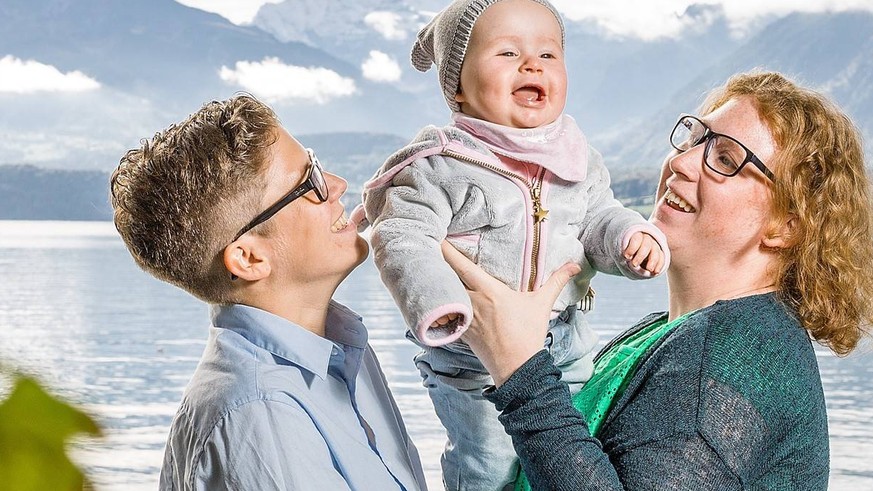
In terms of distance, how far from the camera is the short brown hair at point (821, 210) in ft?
5.20

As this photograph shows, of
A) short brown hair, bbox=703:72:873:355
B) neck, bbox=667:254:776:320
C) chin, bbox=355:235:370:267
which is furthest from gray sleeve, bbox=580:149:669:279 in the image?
chin, bbox=355:235:370:267

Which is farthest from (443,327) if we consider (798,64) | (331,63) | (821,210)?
(331,63)

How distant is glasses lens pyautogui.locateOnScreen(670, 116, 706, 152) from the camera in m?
1.74

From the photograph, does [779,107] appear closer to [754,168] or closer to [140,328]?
[754,168]

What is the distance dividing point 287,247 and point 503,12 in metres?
0.52

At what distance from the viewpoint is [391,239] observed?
150 centimetres

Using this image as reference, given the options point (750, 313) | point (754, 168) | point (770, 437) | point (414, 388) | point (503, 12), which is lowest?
point (414, 388)

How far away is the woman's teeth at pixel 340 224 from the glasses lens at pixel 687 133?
61cm

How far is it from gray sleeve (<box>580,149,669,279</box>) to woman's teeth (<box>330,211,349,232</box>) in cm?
42

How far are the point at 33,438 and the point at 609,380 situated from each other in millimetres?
1245

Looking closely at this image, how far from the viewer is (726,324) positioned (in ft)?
4.92

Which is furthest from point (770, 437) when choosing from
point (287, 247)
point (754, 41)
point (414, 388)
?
point (754, 41)

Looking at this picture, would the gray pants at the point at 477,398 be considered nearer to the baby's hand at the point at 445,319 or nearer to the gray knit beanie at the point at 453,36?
the baby's hand at the point at 445,319

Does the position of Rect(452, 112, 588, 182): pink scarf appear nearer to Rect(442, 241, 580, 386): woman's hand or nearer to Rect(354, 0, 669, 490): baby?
Rect(354, 0, 669, 490): baby
